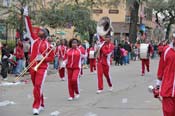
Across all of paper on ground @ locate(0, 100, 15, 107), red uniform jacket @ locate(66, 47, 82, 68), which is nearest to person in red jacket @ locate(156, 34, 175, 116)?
paper on ground @ locate(0, 100, 15, 107)

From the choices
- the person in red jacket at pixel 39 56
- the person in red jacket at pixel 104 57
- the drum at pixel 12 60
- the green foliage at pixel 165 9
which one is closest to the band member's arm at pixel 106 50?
the person in red jacket at pixel 104 57

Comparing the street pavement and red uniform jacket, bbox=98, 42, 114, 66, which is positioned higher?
red uniform jacket, bbox=98, 42, 114, 66

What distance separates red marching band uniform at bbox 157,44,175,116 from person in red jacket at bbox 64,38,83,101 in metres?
6.31

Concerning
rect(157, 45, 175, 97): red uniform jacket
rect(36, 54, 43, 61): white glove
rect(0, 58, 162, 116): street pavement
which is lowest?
rect(0, 58, 162, 116): street pavement

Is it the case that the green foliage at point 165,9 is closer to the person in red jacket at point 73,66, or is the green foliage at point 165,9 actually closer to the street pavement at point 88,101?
the street pavement at point 88,101

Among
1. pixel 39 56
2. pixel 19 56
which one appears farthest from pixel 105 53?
pixel 19 56

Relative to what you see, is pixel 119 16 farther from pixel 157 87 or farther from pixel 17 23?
pixel 157 87

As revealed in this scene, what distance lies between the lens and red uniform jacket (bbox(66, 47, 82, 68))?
14102 mm

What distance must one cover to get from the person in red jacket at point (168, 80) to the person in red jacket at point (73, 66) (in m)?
6.30

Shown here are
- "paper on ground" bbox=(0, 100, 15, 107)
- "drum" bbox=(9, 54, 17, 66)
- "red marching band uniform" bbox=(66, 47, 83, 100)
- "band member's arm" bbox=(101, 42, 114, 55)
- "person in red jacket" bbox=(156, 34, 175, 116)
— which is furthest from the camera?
"drum" bbox=(9, 54, 17, 66)

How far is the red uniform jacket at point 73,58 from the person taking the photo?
14102mm

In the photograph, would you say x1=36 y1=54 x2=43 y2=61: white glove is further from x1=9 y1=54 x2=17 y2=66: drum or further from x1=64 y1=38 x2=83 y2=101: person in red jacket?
x1=9 y1=54 x2=17 y2=66: drum

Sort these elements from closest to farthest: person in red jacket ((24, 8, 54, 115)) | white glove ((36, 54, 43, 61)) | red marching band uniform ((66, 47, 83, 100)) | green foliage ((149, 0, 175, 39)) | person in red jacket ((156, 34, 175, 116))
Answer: person in red jacket ((156, 34, 175, 116)), person in red jacket ((24, 8, 54, 115)), white glove ((36, 54, 43, 61)), red marching band uniform ((66, 47, 83, 100)), green foliage ((149, 0, 175, 39))

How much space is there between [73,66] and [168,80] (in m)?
6.64
